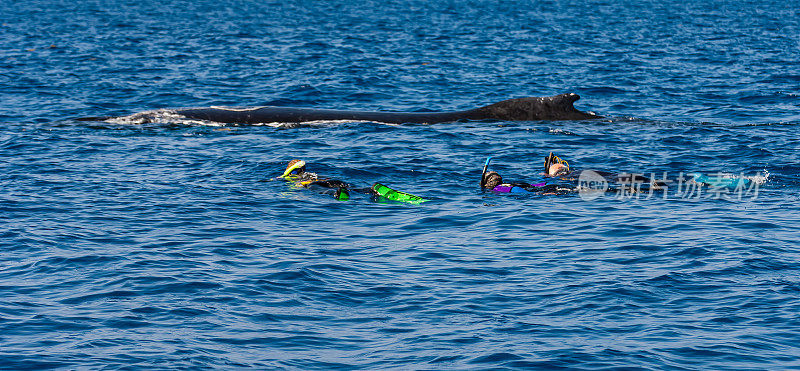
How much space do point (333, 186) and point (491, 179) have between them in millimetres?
3093

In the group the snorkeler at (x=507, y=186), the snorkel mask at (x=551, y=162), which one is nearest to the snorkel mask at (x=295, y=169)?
the snorkeler at (x=507, y=186)

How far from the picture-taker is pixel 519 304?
12281 mm

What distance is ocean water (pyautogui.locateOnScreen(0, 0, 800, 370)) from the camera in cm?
1104

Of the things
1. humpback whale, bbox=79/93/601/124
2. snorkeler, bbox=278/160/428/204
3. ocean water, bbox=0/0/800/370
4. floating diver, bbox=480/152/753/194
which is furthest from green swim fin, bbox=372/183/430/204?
humpback whale, bbox=79/93/601/124

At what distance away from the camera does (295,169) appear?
64.8 feet

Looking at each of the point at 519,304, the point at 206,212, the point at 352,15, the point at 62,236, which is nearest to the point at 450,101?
the point at 206,212

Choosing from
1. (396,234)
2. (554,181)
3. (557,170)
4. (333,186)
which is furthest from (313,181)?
(557,170)

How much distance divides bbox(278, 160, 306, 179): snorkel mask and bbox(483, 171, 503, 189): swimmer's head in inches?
146

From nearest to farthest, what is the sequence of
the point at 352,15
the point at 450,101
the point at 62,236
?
the point at 62,236, the point at 450,101, the point at 352,15

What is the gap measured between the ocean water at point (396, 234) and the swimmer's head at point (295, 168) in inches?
14.7

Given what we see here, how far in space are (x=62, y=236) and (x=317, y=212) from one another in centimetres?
439

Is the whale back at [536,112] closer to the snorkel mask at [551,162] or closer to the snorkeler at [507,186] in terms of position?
the snorkel mask at [551,162]

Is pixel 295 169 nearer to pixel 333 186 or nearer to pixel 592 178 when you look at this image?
pixel 333 186

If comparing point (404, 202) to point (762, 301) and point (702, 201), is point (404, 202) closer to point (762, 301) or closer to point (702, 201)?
point (702, 201)
